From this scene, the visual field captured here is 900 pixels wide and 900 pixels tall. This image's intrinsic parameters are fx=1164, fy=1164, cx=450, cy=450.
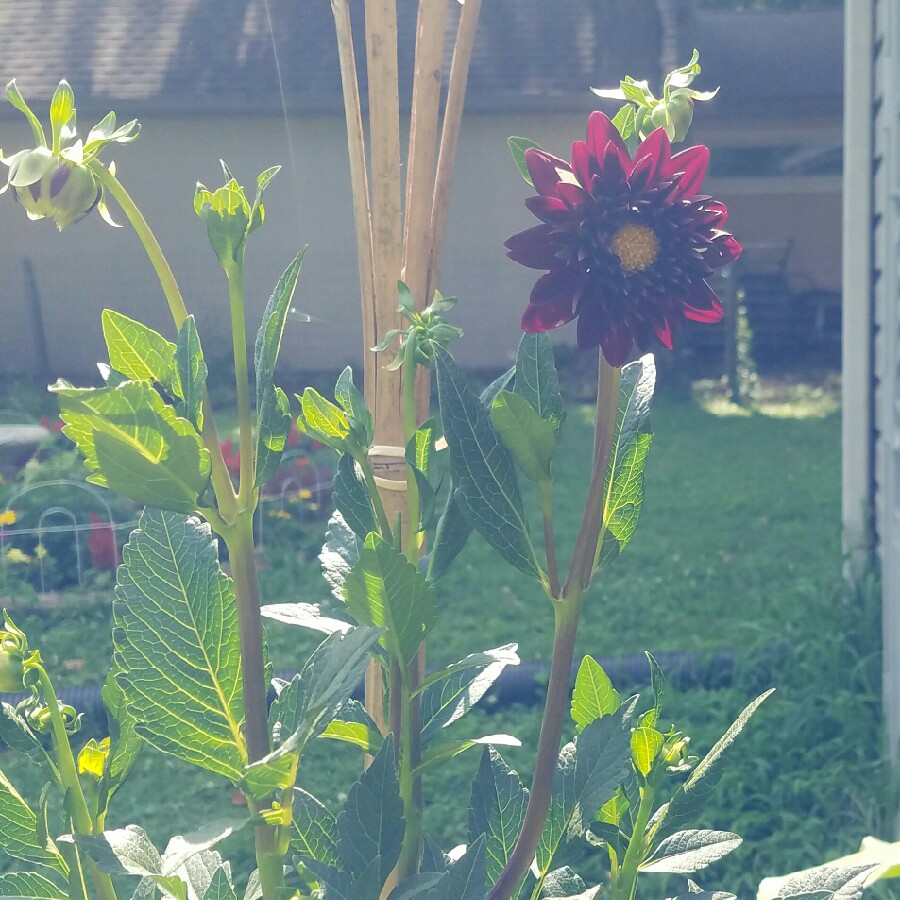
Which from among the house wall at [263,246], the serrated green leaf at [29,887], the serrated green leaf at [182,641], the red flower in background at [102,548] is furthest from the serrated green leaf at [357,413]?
the house wall at [263,246]

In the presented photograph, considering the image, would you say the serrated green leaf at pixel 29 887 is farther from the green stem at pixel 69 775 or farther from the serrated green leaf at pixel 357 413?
the serrated green leaf at pixel 357 413

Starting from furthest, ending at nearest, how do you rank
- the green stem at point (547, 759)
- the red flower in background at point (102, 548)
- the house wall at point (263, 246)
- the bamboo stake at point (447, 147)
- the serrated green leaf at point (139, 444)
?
the house wall at point (263, 246) → the red flower in background at point (102, 548) → the bamboo stake at point (447, 147) → the green stem at point (547, 759) → the serrated green leaf at point (139, 444)

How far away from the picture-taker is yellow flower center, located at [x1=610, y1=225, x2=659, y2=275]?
58 centimetres

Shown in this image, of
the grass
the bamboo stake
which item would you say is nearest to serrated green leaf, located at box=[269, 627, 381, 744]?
the bamboo stake

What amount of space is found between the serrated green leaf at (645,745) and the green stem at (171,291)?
0.29m

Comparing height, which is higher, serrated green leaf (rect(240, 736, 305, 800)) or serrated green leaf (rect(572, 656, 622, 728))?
serrated green leaf (rect(240, 736, 305, 800))

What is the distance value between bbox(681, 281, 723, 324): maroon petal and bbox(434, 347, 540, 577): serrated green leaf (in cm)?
12

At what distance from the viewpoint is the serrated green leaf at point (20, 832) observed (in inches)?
27.0

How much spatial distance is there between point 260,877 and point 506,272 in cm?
622

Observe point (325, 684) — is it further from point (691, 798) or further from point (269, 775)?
point (691, 798)

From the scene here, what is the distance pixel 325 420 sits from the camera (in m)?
0.64

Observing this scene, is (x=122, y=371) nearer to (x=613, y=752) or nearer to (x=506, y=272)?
(x=613, y=752)

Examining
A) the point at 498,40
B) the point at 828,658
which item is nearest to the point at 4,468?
the point at 828,658

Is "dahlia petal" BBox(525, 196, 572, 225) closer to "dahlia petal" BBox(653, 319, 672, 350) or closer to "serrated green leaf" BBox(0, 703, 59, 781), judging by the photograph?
"dahlia petal" BBox(653, 319, 672, 350)
